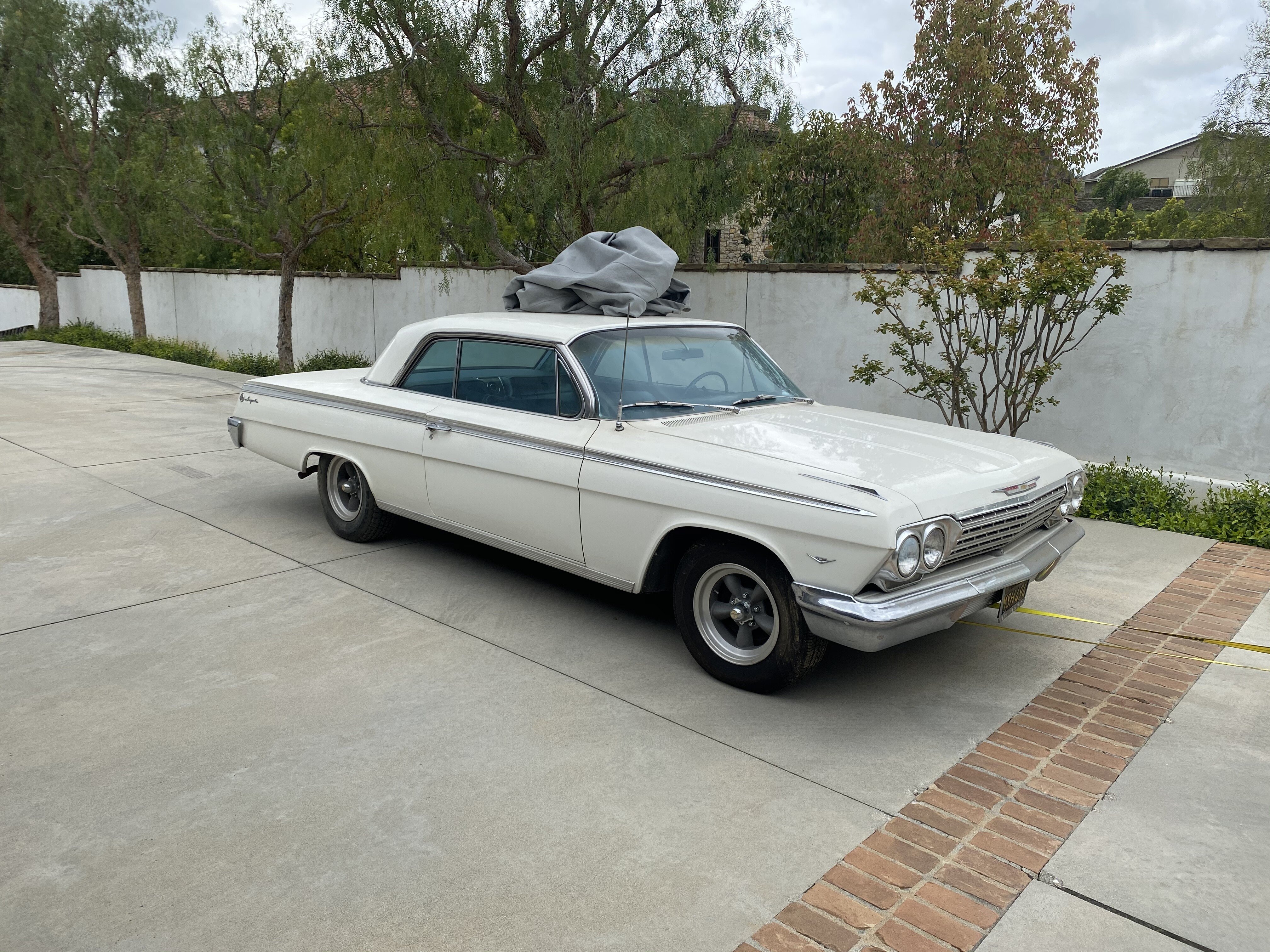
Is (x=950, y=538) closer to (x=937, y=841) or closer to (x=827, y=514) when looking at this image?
(x=827, y=514)

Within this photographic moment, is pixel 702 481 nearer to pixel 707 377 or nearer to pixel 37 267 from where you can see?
pixel 707 377

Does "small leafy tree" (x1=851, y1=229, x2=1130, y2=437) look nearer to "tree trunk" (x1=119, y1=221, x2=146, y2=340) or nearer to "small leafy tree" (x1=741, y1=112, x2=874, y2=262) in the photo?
"small leafy tree" (x1=741, y1=112, x2=874, y2=262)

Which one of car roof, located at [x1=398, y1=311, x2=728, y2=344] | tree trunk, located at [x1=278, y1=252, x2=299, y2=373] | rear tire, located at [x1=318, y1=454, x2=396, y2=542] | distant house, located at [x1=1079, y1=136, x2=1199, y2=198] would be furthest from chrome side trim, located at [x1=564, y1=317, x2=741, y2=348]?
distant house, located at [x1=1079, y1=136, x2=1199, y2=198]

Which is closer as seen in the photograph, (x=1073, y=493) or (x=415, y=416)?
(x=1073, y=493)

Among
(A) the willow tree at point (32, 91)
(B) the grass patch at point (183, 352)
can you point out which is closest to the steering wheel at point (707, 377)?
(B) the grass patch at point (183, 352)

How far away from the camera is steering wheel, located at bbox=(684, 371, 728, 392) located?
16.3ft

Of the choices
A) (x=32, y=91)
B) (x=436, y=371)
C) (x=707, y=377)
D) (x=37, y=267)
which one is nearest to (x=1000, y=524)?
(x=707, y=377)

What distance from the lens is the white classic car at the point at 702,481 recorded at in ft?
12.1

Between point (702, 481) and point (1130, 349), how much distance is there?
Answer: 17.0 feet

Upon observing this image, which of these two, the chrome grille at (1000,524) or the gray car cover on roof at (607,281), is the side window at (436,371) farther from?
the chrome grille at (1000,524)

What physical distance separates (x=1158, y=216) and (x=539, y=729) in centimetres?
3335

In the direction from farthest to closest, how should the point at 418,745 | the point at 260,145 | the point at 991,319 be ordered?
1. the point at 260,145
2. the point at 991,319
3. the point at 418,745

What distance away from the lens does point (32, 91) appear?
747 inches

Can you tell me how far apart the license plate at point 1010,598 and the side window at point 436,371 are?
3038 mm
